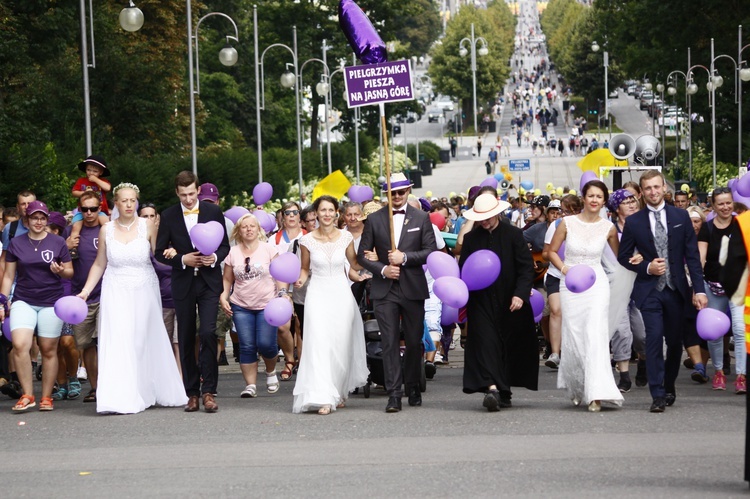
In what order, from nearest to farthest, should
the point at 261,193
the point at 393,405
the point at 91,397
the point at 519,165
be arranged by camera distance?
the point at 393,405 → the point at 91,397 → the point at 261,193 → the point at 519,165

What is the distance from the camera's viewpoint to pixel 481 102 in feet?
450

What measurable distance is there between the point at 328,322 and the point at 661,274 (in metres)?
2.74

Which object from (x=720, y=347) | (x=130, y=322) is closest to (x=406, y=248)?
(x=130, y=322)

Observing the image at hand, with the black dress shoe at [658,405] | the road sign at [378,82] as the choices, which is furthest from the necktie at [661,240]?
the road sign at [378,82]

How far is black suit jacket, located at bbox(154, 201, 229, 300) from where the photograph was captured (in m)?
12.8

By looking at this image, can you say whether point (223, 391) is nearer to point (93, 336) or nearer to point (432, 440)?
point (93, 336)

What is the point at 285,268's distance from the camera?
42.9ft

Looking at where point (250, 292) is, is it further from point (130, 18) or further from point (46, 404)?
point (130, 18)

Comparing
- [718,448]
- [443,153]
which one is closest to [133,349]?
[718,448]

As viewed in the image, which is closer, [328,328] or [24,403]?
[328,328]

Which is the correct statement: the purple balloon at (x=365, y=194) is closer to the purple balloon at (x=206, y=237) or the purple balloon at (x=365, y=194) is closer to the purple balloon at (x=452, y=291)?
the purple balloon at (x=206, y=237)

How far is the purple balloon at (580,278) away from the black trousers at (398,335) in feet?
4.36

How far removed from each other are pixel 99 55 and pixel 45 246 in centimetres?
3116

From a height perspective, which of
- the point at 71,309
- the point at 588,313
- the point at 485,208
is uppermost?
the point at 485,208
